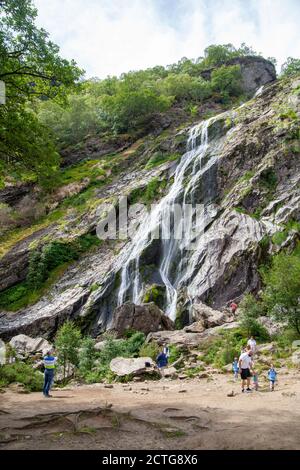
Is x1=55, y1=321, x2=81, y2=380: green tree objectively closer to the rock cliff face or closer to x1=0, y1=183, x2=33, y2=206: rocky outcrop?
the rock cliff face

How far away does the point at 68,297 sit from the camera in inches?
1179

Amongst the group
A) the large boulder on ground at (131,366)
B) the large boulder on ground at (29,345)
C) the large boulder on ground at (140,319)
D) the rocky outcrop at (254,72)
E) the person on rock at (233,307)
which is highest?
the rocky outcrop at (254,72)

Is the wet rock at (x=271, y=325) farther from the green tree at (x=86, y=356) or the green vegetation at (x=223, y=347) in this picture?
the green tree at (x=86, y=356)

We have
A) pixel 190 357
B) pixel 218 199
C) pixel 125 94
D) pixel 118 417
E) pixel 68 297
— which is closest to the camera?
pixel 118 417

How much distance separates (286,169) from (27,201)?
99.9 ft

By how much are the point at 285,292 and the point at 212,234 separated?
33.4ft

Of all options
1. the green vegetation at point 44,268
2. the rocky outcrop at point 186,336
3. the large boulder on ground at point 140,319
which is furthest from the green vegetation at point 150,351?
the green vegetation at point 44,268

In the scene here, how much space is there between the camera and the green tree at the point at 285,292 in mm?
18406

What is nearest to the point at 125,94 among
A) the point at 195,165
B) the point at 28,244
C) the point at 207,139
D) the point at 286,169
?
the point at 207,139

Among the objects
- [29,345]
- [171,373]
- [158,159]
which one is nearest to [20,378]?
[171,373]

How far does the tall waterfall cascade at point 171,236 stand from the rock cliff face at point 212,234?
5.9 inches

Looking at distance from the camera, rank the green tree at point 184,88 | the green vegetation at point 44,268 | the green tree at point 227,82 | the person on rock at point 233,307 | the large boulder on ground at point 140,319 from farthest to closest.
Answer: the green tree at point 227,82
the green tree at point 184,88
the green vegetation at point 44,268
the person on rock at point 233,307
the large boulder on ground at point 140,319
